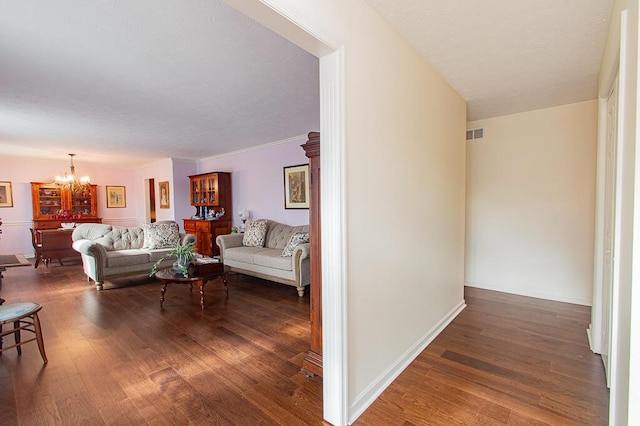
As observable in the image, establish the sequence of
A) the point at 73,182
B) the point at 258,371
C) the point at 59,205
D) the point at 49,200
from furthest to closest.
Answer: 1. the point at 59,205
2. the point at 49,200
3. the point at 73,182
4. the point at 258,371

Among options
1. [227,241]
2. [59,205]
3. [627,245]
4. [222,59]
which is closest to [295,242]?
[227,241]

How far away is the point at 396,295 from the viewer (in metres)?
2.18

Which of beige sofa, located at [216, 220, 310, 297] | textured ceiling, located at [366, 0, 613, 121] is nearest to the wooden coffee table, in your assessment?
beige sofa, located at [216, 220, 310, 297]

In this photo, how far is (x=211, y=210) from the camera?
6.91 m

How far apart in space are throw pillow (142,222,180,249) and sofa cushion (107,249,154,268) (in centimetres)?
25

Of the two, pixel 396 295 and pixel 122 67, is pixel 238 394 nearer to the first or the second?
pixel 396 295

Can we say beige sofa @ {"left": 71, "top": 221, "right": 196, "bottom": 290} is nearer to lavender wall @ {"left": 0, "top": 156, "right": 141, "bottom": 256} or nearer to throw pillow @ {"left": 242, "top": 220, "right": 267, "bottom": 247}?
throw pillow @ {"left": 242, "top": 220, "right": 267, "bottom": 247}

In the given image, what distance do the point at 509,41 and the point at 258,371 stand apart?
10.3 ft

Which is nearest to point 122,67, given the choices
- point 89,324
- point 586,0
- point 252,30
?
point 252,30

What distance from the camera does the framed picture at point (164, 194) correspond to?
767cm

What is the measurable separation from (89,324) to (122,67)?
2.66 meters

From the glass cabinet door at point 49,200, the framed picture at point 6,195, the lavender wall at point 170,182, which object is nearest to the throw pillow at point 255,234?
the lavender wall at point 170,182

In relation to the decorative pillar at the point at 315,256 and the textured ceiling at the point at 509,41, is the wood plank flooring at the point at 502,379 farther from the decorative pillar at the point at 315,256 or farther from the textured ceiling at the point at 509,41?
the textured ceiling at the point at 509,41

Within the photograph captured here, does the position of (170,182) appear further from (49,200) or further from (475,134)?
(475,134)
